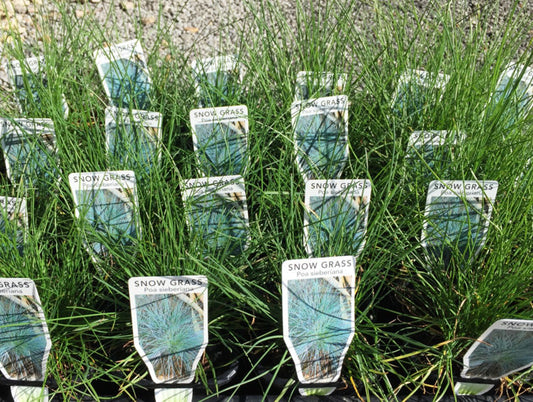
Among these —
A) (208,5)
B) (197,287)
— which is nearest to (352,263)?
(197,287)

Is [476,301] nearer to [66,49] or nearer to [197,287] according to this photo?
[197,287]

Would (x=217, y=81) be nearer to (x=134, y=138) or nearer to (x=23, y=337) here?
(x=134, y=138)

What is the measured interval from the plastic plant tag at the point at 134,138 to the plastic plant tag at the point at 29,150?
4.5 inches

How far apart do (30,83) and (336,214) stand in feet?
2.70

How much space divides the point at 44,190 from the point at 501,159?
89 cm

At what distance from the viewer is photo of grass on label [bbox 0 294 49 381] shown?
0.83 metres

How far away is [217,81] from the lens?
4.35 feet

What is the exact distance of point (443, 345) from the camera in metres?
0.92

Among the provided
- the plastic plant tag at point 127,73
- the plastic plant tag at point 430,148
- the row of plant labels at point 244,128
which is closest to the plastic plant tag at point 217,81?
the row of plant labels at point 244,128

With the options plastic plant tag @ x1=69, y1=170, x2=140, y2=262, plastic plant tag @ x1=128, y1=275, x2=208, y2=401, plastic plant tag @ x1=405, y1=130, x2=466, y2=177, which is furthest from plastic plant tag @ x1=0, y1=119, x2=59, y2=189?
plastic plant tag @ x1=405, y1=130, x2=466, y2=177

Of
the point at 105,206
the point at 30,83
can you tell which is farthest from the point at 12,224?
the point at 30,83

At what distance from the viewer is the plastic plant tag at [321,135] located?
44.9 inches

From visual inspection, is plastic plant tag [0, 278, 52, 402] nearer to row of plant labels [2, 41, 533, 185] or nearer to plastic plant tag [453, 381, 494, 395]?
row of plant labels [2, 41, 533, 185]

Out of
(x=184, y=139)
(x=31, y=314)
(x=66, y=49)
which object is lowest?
(x=31, y=314)
